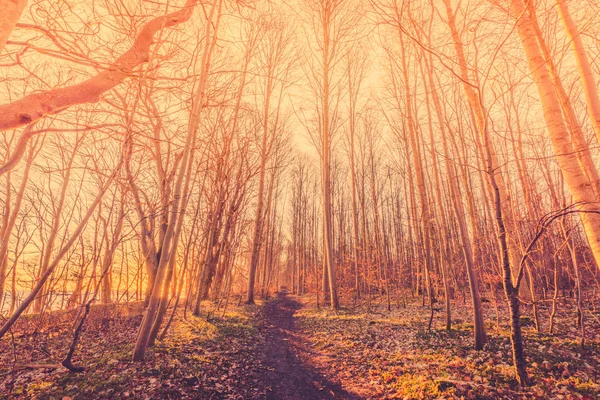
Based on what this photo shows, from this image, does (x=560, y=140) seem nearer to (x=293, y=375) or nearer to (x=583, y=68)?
(x=583, y=68)

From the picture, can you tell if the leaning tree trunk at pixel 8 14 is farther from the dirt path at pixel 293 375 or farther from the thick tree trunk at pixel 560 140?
the dirt path at pixel 293 375

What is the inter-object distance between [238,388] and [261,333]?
3.76 m

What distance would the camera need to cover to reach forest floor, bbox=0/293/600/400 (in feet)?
10.9

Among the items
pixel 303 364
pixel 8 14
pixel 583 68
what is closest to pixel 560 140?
pixel 583 68

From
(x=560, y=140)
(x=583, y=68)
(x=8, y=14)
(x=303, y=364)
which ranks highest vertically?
(x=583, y=68)

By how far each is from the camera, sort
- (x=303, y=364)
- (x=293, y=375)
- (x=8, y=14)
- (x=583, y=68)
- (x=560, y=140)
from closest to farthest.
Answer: (x=8, y=14) → (x=560, y=140) → (x=583, y=68) → (x=293, y=375) → (x=303, y=364)

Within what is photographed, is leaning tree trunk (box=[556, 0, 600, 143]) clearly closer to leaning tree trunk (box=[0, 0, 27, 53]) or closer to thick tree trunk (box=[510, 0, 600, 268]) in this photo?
thick tree trunk (box=[510, 0, 600, 268])

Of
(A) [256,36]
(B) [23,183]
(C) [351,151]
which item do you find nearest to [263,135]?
(A) [256,36]

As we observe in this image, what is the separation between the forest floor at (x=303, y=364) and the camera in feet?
10.9

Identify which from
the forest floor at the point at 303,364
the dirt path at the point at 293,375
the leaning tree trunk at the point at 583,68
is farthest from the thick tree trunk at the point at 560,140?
the dirt path at the point at 293,375

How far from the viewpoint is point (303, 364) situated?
511cm

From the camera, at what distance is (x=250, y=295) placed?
13047 mm

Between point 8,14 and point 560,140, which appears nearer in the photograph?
point 8,14

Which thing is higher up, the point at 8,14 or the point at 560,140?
the point at 560,140
